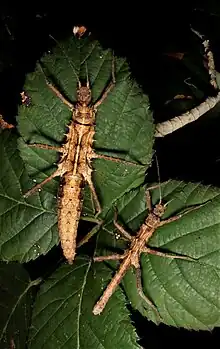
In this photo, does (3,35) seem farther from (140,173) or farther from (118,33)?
(140,173)

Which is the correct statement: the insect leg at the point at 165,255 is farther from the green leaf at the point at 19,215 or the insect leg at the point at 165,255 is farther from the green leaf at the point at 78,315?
the green leaf at the point at 19,215

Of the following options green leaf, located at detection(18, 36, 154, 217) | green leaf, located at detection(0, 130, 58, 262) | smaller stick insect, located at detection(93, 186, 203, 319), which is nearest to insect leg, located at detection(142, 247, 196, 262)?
smaller stick insect, located at detection(93, 186, 203, 319)

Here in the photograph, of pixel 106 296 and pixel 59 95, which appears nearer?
pixel 106 296

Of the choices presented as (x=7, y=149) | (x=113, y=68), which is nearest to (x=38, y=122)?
(x=7, y=149)

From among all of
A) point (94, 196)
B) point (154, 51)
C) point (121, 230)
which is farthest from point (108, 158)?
point (154, 51)

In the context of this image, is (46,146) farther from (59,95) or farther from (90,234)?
(90,234)

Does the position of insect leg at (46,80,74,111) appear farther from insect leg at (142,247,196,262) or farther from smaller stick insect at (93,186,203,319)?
insect leg at (142,247,196,262)

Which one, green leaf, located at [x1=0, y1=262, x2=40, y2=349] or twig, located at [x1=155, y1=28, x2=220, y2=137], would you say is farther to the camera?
twig, located at [x1=155, y1=28, x2=220, y2=137]

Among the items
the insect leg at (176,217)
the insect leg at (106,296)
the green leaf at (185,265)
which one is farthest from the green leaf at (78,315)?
the insect leg at (176,217)
